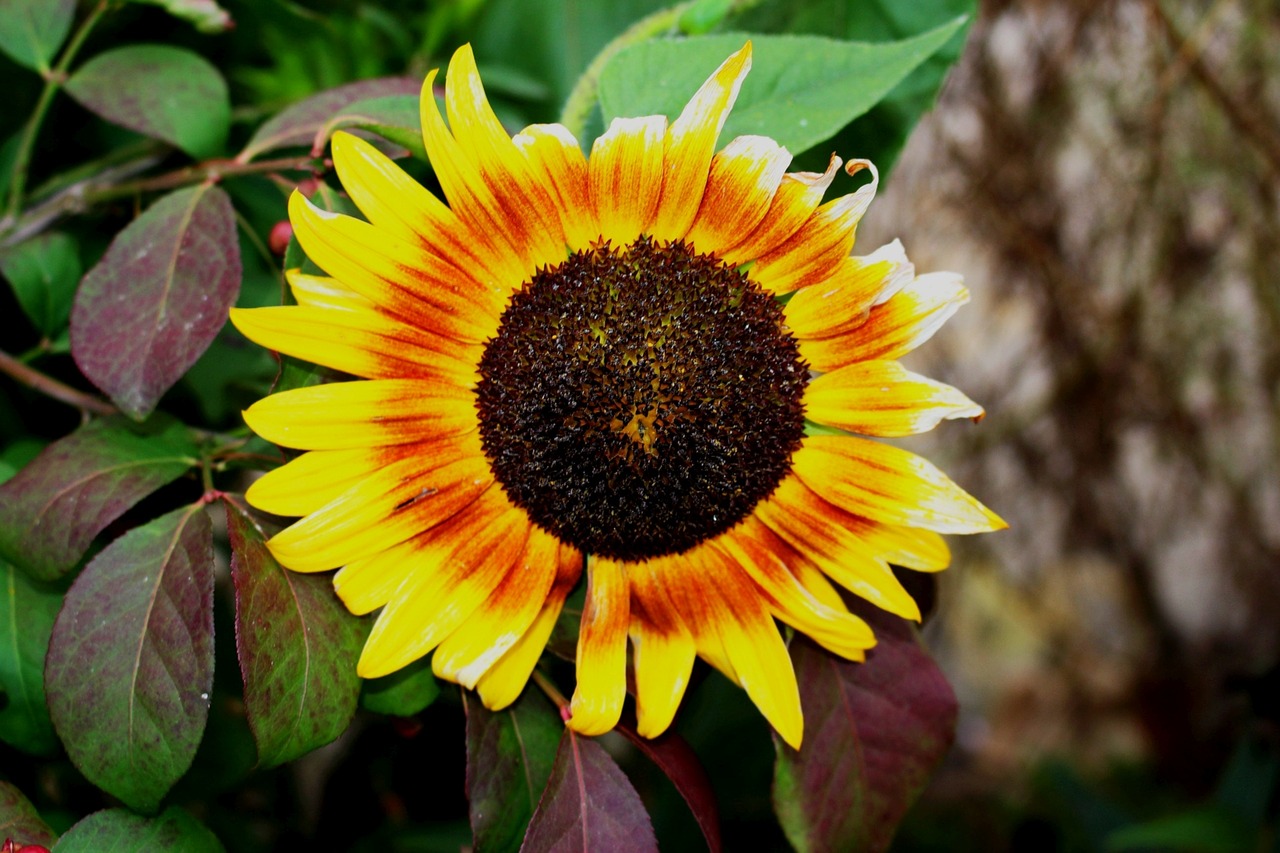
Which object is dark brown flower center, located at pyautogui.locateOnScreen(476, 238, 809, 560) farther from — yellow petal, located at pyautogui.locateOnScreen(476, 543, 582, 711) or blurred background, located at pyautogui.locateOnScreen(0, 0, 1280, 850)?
blurred background, located at pyautogui.locateOnScreen(0, 0, 1280, 850)

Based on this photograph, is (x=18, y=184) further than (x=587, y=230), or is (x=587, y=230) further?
(x=18, y=184)

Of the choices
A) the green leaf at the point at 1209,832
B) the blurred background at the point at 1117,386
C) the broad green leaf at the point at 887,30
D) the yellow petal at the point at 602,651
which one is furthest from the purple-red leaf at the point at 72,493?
the green leaf at the point at 1209,832

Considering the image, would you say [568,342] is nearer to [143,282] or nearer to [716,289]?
[716,289]

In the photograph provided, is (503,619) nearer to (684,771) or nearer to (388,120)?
(684,771)

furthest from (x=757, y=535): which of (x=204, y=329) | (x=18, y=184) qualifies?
(x=18, y=184)

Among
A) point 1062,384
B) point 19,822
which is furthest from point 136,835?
point 1062,384

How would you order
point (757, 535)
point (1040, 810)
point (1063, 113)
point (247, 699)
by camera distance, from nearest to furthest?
point (247, 699)
point (757, 535)
point (1063, 113)
point (1040, 810)
